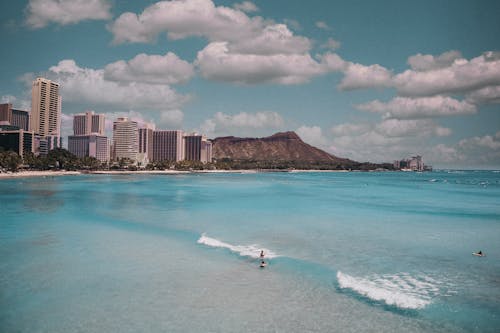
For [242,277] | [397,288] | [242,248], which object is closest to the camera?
[397,288]

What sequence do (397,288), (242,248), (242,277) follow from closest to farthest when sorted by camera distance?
(397,288) < (242,277) < (242,248)

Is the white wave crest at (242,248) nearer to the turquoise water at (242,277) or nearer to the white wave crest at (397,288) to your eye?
the turquoise water at (242,277)

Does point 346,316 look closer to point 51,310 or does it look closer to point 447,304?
point 447,304

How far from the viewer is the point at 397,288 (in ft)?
82.0

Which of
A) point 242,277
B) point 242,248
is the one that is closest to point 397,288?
point 242,277

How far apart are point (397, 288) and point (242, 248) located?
590 inches

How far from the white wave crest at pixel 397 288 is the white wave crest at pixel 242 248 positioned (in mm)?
7443

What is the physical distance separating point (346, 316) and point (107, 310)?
1333 centimetres

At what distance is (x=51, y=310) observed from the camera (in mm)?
20281

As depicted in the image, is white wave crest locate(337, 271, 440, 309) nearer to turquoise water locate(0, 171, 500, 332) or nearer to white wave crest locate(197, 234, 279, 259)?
turquoise water locate(0, 171, 500, 332)

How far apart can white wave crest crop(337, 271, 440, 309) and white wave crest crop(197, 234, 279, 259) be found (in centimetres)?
744

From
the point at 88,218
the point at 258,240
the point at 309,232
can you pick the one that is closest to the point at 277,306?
the point at 258,240

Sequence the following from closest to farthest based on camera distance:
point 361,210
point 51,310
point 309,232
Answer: point 51,310, point 309,232, point 361,210

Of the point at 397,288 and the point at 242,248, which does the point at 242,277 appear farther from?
the point at 397,288
